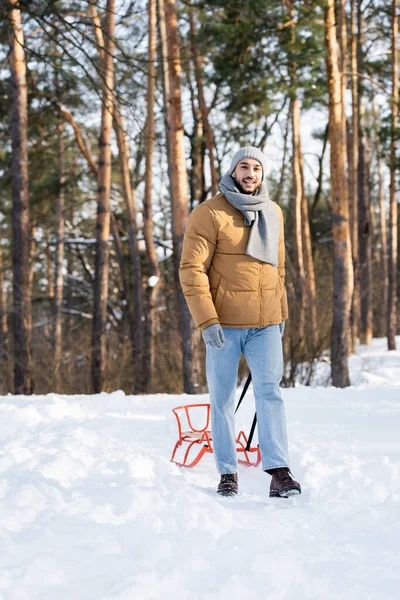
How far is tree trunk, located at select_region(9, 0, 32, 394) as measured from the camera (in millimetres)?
11414

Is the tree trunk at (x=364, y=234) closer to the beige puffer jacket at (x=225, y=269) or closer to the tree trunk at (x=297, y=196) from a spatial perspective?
the tree trunk at (x=297, y=196)

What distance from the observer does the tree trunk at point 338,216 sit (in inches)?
426

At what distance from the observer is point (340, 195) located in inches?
434

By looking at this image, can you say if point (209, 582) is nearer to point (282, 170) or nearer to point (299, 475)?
point (299, 475)

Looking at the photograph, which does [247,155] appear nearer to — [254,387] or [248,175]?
[248,175]

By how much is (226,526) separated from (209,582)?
2.06 feet

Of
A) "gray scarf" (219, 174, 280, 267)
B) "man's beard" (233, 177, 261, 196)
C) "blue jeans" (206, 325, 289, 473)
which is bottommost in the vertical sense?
"blue jeans" (206, 325, 289, 473)

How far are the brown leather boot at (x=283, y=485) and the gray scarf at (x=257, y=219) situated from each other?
3.65ft

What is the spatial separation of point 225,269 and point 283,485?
1.16 meters

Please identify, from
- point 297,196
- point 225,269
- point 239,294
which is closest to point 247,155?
point 225,269

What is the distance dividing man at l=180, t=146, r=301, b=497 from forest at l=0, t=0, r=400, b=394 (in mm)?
3180

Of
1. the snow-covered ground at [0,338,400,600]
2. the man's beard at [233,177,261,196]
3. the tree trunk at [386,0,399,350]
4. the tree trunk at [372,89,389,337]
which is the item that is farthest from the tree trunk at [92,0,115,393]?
the man's beard at [233,177,261,196]

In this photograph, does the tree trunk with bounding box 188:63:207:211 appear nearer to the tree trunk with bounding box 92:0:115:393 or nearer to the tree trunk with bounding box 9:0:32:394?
the tree trunk with bounding box 92:0:115:393

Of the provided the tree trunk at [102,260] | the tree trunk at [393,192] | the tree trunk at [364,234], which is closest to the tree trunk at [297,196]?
the tree trunk at [393,192]
